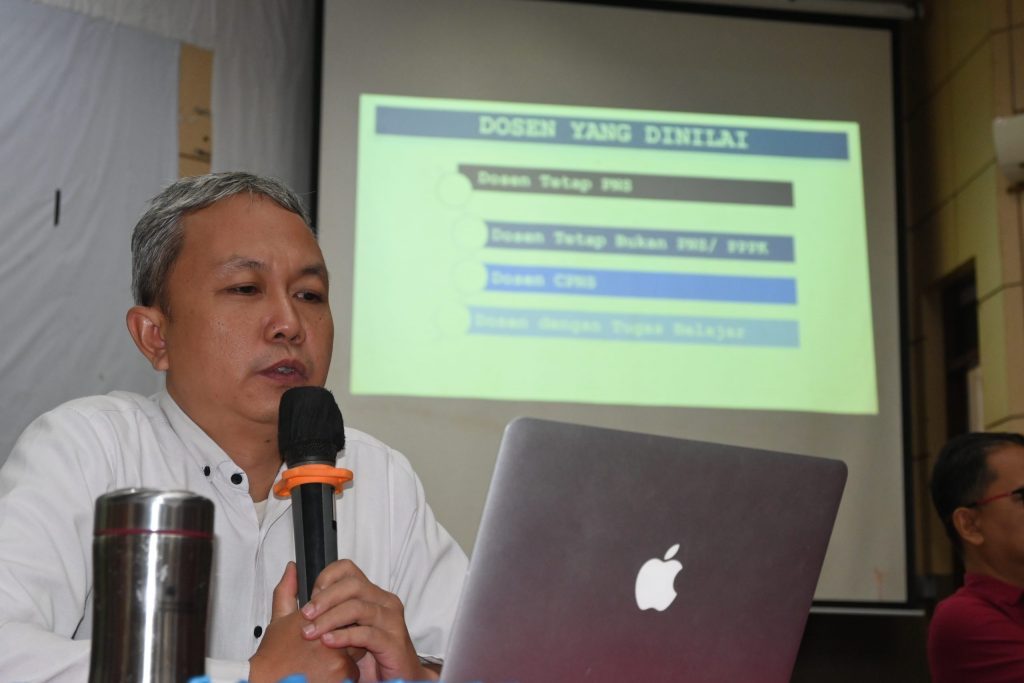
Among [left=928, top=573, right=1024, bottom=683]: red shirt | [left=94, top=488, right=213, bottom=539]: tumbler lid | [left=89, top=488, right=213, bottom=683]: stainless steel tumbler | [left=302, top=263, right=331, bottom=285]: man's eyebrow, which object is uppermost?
[left=302, top=263, right=331, bottom=285]: man's eyebrow

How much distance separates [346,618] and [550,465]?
0.24 metres

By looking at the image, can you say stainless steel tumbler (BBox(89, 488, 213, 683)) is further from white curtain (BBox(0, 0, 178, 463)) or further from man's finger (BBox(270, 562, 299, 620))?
white curtain (BBox(0, 0, 178, 463))

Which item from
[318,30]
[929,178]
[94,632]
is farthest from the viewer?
[929,178]

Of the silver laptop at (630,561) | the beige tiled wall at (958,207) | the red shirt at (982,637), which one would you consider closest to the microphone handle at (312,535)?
the silver laptop at (630,561)

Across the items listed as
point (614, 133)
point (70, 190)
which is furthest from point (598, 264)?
point (70, 190)

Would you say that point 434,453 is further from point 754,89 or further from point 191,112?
point 754,89

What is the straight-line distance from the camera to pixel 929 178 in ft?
14.0

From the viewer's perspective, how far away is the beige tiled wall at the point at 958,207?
12.2 ft

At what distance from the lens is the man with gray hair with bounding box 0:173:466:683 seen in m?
1.44

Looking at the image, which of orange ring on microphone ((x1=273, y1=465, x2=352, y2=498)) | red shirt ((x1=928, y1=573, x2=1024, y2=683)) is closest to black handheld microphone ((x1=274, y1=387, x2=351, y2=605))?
orange ring on microphone ((x1=273, y1=465, x2=352, y2=498))

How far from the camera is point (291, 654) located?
113 cm

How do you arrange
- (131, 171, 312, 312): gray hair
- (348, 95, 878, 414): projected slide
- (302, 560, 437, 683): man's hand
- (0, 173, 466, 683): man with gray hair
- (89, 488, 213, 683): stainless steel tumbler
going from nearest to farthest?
(89, 488, 213, 683): stainless steel tumbler
(302, 560, 437, 683): man's hand
(0, 173, 466, 683): man with gray hair
(131, 171, 312, 312): gray hair
(348, 95, 878, 414): projected slide

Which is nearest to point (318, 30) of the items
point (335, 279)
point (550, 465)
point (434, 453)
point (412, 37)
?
point (412, 37)

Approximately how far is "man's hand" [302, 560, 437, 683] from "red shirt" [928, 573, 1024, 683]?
1.65 meters
